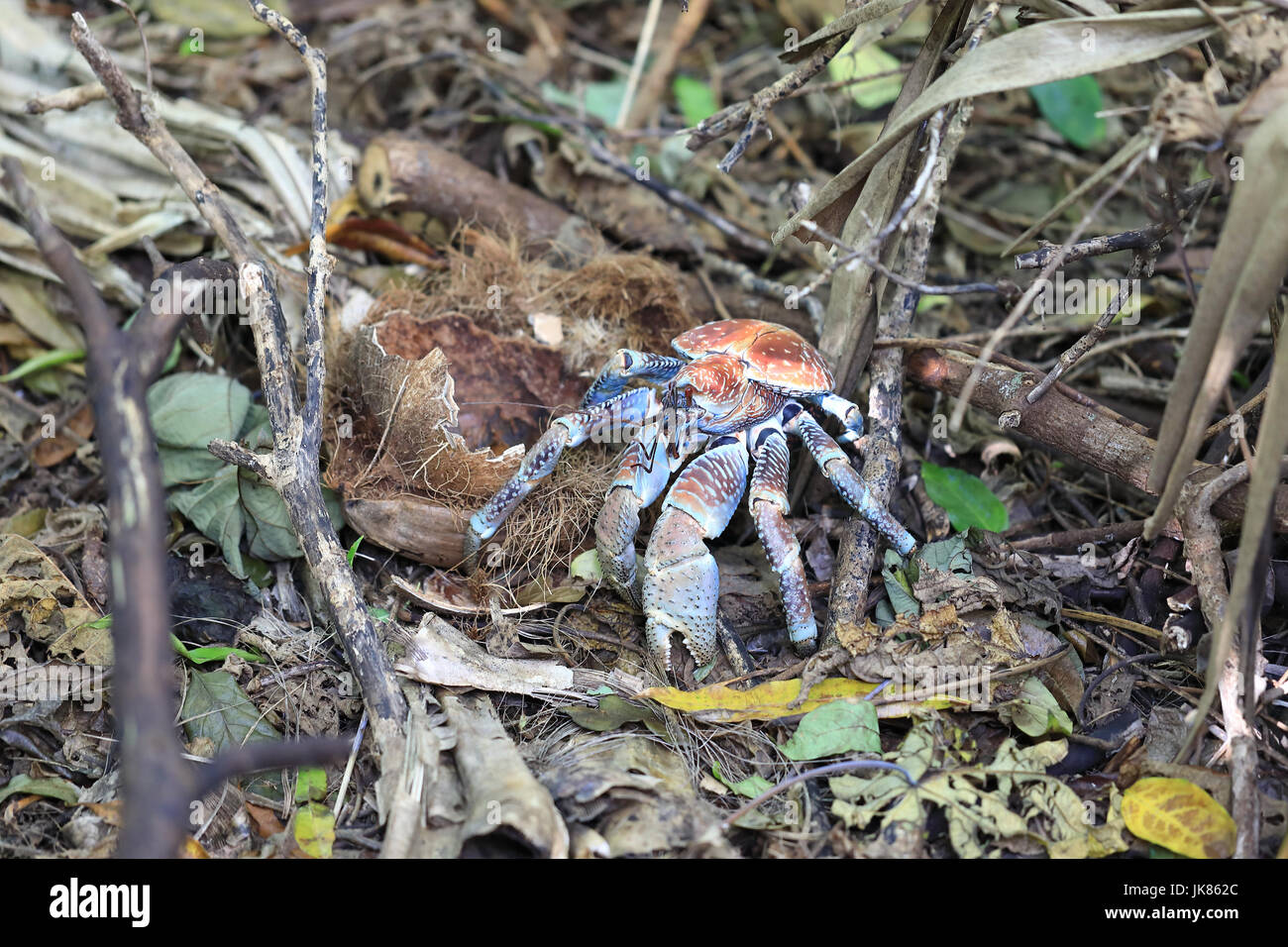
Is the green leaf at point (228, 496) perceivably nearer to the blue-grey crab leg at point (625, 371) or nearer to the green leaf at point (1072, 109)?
the blue-grey crab leg at point (625, 371)

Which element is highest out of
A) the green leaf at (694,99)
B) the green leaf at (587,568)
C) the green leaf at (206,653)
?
the green leaf at (694,99)

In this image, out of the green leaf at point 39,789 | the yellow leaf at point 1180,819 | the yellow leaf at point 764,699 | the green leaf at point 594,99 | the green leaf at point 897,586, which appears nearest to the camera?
the yellow leaf at point 1180,819

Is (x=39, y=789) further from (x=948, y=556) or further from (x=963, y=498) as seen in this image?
(x=963, y=498)

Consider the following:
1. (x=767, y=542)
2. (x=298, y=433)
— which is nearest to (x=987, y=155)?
(x=767, y=542)

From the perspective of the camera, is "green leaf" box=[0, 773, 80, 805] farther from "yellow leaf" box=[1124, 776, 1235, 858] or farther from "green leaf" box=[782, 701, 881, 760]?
"yellow leaf" box=[1124, 776, 1235, 858]

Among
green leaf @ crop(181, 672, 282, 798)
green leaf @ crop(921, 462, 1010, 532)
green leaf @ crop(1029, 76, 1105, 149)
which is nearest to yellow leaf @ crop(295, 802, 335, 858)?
green leaf @ crop(181, 672, 282, 798)

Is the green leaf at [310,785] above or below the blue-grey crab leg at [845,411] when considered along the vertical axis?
below

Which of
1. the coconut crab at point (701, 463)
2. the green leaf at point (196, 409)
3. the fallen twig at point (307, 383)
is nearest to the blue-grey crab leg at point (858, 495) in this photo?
the coconut crab at point (701, 463)
